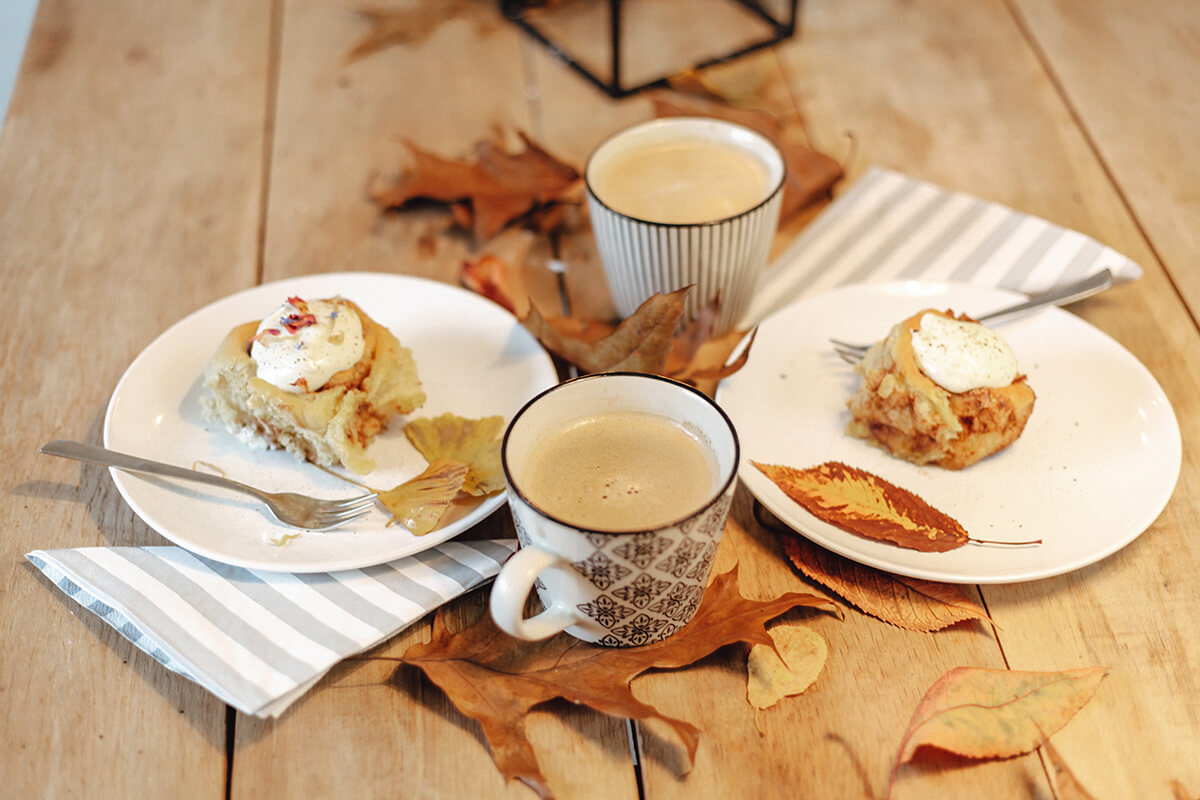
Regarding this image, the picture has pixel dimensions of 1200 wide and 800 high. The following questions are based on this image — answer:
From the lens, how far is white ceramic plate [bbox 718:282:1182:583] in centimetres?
107

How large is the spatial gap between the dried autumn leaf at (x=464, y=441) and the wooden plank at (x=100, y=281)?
1.17 ft

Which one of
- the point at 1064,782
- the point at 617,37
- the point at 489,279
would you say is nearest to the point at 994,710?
the point at 1064,782

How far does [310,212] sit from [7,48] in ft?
4.27

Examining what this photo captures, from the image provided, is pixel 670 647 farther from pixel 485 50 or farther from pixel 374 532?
pixel 485 50

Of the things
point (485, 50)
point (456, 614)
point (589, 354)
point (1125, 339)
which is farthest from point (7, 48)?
point (1125, 339)

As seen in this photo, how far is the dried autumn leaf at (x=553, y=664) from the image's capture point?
0.97 m

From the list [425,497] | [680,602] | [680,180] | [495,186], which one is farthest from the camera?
[495,186]

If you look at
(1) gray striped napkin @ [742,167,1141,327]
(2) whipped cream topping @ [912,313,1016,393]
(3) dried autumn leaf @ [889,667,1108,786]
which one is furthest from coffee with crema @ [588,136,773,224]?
(3) dried autumn leaf @ [889,667,1108,786]

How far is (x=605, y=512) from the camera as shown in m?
0.99

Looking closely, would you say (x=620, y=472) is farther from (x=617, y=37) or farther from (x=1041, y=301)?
(x=617, y=37)

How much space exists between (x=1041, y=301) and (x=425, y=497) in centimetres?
86

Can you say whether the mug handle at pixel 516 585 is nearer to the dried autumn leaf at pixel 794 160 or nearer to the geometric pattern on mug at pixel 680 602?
the geometric pattern on mug at pixel 680 602

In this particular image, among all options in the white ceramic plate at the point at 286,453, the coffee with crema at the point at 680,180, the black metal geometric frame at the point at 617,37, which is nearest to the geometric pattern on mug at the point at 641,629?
the white ceramic plate at the point at 286,453

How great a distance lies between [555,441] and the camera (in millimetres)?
1057
